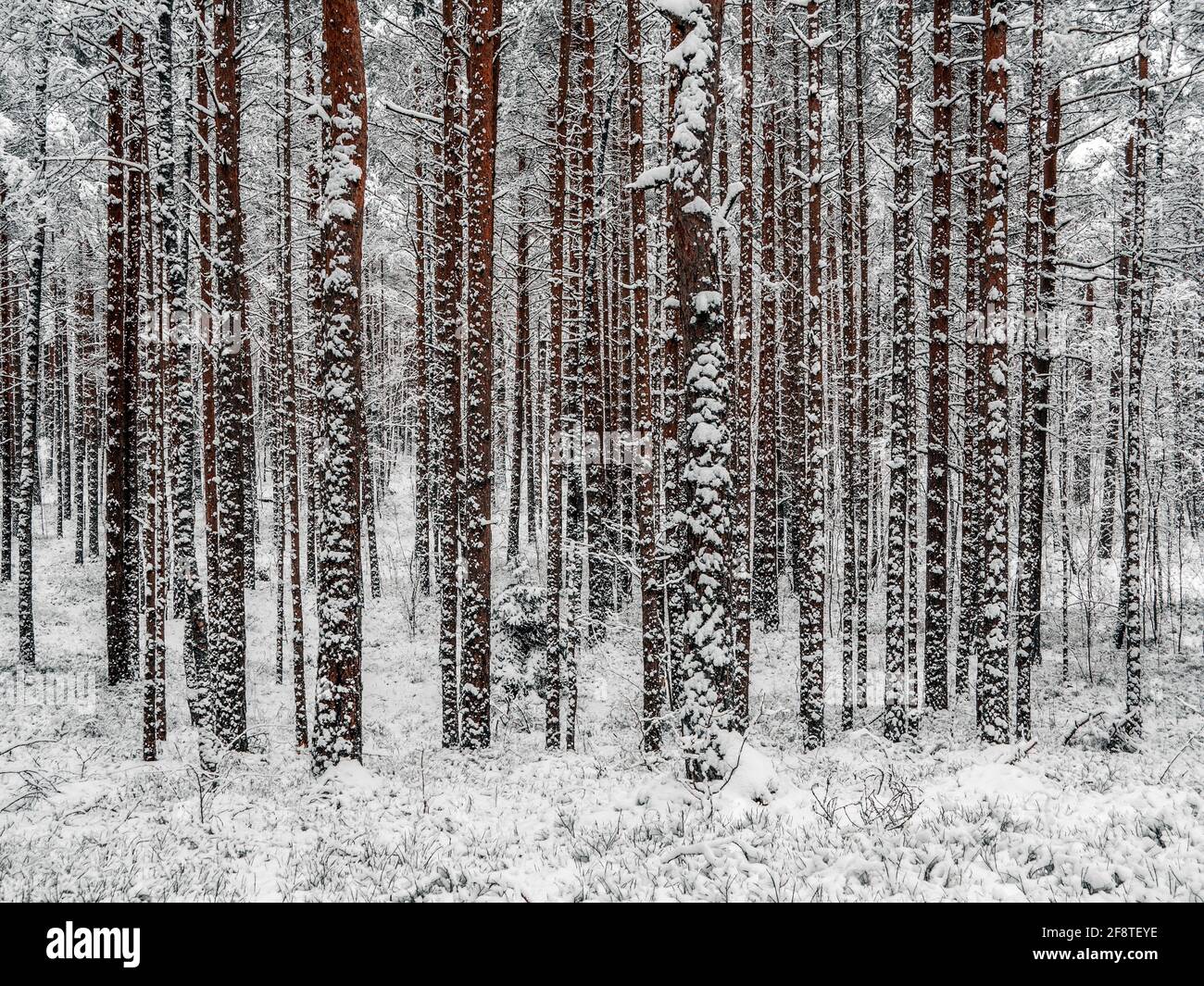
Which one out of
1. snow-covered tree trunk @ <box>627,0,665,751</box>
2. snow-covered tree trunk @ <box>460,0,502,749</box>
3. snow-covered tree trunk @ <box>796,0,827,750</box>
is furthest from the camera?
snow-covered tree trunk @ <box>796,0,827,750</box>

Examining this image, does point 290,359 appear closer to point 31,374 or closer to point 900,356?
point 31,374

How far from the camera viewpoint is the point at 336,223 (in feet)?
27.1

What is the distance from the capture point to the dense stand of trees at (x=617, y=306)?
8383mm

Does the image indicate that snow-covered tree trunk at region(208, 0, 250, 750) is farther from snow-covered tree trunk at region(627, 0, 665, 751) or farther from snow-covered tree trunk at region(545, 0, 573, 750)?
snow-covered tree trunk at region(627, 0, 665, 751)

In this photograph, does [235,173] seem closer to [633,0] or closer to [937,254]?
[633,0]

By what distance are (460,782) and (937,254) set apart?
496 inches

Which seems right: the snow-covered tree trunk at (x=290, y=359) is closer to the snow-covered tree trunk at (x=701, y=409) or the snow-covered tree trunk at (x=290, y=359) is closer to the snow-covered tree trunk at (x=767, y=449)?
the snow-covered tree trunk at (x=701, y=409)

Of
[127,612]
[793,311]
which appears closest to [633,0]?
[793,311]

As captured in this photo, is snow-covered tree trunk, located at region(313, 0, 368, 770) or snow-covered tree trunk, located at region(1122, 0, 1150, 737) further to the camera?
snow-covered tree trunk, located at region(1122, 0, 1150, 737)

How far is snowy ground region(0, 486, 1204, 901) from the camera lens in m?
A: 5.22

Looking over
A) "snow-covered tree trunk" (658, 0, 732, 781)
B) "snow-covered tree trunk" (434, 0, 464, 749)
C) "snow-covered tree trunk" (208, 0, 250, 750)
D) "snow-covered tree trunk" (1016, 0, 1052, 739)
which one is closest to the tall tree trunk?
"snow-covered tree trunk" (208, 0, 250, 750)

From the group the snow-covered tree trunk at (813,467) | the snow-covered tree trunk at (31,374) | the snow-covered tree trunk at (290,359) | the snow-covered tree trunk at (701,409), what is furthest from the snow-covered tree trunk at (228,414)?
the snow-covered tree trunk at (813,467)

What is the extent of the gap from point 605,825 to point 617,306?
783 inches

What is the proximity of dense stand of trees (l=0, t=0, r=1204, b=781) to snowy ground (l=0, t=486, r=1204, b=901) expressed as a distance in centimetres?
86
